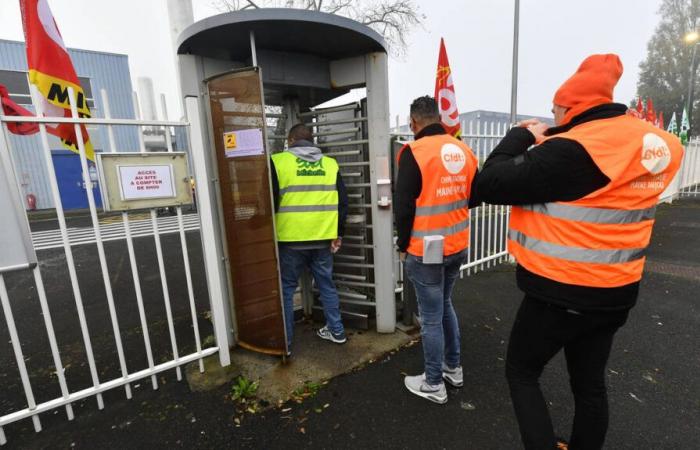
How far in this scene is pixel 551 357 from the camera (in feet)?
5.46

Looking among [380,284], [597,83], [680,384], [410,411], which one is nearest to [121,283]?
[380,284]

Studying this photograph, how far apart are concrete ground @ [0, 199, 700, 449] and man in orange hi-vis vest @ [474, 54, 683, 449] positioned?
2.59 feet

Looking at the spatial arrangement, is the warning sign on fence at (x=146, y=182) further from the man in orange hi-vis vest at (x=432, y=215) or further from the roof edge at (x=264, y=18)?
the man in orange hi-vis vest at (x=432, y=215)

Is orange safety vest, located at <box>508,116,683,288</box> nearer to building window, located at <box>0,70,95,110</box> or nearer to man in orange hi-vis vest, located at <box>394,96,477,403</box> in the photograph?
man in orange hi-vis vest, located at <box>394,96,477,403</box>

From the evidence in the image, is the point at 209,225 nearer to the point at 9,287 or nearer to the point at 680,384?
the point at 680,384

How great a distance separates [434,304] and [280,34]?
2.51m

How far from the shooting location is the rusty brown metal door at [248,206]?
275cm

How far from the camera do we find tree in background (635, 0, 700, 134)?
1162 inches

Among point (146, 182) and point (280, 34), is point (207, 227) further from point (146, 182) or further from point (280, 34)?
point (280, 34)

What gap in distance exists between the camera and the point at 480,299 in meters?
4.50

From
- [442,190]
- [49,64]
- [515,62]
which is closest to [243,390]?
[442,190]

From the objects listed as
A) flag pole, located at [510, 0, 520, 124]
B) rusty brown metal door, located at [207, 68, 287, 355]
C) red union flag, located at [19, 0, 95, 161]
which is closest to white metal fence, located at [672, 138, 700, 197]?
flag pole, located at [510, 0, 520, 124]

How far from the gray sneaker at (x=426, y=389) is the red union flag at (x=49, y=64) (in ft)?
9.74

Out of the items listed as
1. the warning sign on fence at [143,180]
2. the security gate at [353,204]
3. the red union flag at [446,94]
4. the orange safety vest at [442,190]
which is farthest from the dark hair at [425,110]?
the red union flag at [446,94]
